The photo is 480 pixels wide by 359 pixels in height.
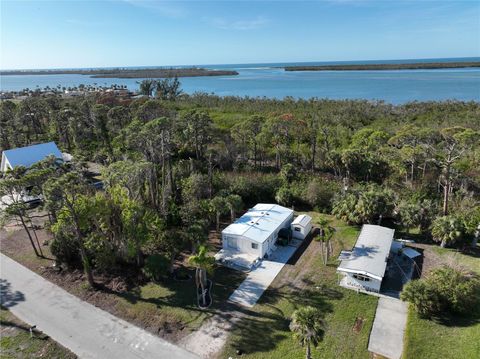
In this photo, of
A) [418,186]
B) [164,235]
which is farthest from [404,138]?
[164,235]

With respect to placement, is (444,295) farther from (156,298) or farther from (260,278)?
(156,298)

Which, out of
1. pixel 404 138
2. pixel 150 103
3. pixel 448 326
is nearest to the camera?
pixel 448 326

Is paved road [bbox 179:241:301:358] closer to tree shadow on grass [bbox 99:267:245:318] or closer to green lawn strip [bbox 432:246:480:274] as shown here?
tree shadow on grass [bbox 99:267:245:318]

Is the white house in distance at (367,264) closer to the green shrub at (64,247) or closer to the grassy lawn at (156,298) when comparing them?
the grassy lawn at (156,298)

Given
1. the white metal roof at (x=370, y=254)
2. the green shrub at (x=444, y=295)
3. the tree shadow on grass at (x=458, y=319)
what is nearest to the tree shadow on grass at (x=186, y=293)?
the white metal roof at (x=370, y=254)

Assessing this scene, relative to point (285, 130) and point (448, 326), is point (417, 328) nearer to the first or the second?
point (448, 326)

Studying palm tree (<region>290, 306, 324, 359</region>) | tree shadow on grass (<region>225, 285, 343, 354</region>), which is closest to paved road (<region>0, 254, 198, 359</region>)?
tree shadow on grass (<region>225, 285, 343, 354</region>)
